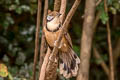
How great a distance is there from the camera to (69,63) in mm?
2459

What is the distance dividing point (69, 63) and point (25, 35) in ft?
4.24

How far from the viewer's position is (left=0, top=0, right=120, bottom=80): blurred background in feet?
10.2

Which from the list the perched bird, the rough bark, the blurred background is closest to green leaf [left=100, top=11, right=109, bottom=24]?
the blurred background

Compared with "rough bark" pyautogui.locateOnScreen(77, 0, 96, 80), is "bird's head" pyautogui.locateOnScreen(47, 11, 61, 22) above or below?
above

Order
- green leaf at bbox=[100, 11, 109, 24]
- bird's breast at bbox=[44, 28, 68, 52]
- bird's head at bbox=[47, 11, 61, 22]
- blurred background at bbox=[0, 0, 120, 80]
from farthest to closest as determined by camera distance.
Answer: blurred background at bbox=[0, 0, 120, 80], green leaf at bbox=[100, 11, 109, 24], bird's breast at bbox=[44, 28, 68, 52], bird's head at bbox=[47, 11, 61, 22]

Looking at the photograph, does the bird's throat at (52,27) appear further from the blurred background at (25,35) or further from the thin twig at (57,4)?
the blurred background at (25,35)

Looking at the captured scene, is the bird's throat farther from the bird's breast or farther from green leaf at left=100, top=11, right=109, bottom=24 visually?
green leaf at left=100, top=11, right=109, bottom=24

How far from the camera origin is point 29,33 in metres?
3.63

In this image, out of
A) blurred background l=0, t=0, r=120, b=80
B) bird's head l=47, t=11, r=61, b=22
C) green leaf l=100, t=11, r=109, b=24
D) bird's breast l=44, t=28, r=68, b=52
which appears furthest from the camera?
blurred background l=0, t=0, r=120, b=80

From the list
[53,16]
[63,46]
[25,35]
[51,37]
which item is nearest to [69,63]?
[63,46]

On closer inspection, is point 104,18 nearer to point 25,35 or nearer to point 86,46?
point 86,46

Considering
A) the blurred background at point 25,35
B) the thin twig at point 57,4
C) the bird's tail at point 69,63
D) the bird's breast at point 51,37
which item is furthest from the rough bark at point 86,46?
the blurred background at point 25,35

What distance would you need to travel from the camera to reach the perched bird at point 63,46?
2.30 meters

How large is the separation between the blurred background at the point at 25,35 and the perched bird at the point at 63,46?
1.63 feet
